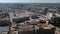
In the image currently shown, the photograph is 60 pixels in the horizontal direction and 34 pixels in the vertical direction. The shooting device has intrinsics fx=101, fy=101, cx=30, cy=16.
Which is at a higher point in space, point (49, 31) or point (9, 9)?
point (9, 9)

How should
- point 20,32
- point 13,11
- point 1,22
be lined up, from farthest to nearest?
1. point 13,11
2. point 1,22
3. point 20,32

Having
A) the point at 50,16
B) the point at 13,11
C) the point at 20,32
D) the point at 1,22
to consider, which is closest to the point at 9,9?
the point at 13,11

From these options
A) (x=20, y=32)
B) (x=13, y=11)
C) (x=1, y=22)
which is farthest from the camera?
(x=13, y=11)

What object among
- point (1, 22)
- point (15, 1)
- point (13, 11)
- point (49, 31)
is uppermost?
point (15, 1)

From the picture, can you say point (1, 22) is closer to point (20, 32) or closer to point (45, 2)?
point (20, 32)

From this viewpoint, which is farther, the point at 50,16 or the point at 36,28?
the point at 50,16

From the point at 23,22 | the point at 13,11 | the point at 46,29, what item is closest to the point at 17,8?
the point at 13,11
